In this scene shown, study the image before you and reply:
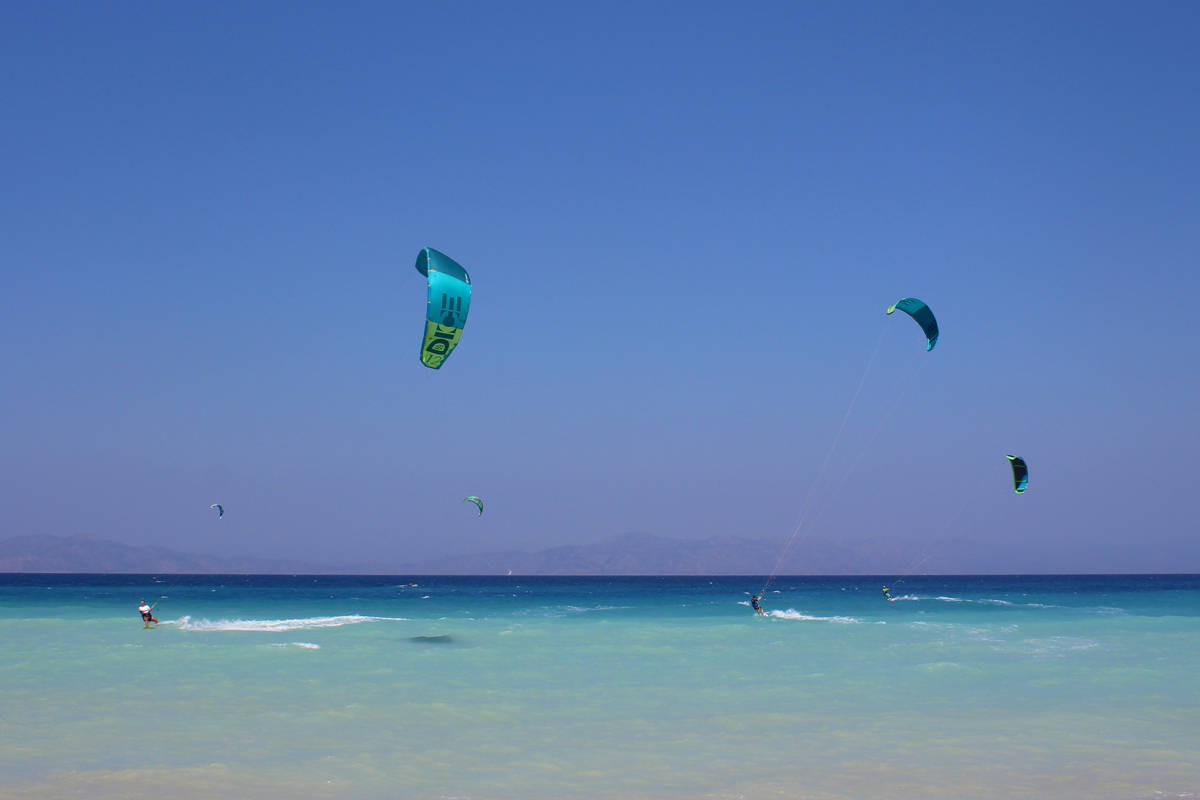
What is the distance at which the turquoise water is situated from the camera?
9.12m

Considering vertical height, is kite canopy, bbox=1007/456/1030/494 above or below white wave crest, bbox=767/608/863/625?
above

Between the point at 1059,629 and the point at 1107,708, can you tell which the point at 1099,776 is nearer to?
the point at 1107,708

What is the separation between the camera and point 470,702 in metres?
13.3

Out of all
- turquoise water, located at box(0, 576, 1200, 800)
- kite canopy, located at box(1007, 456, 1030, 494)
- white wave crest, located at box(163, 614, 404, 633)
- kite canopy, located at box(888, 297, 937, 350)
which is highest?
kite canopy, located at box(888, 297, 937, 350)

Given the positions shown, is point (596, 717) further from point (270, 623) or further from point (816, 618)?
point (816, 618)

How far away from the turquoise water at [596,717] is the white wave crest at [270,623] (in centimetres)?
262

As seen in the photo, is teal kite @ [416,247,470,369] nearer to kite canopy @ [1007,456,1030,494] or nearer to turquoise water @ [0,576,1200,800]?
turquoise water @ [0,576,1200,800]

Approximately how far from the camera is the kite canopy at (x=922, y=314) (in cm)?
1764

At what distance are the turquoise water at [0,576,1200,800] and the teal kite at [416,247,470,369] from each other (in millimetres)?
5326

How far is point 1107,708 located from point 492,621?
1987 centimetres

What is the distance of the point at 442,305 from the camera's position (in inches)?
564

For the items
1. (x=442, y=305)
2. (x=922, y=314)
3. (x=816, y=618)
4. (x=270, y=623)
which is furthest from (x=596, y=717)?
(x=816, y=618)

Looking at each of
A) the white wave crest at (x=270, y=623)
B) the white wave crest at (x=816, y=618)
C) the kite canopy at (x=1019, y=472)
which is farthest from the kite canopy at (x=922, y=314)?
the white wave crest at (x=270, y=623)

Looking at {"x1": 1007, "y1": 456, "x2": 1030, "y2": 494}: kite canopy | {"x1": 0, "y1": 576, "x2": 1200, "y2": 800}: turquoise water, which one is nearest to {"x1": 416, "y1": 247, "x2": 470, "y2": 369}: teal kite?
{"x1": 0, "y1": 576, "x2": 1200, "y2": 800}: turquoise water
